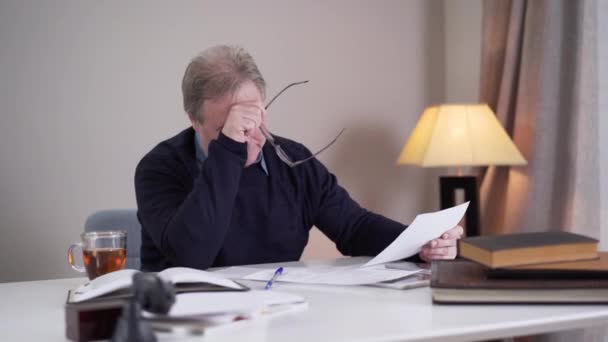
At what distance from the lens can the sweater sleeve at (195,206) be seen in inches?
57.2

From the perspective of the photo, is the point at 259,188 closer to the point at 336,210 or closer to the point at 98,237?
the point at 336,210

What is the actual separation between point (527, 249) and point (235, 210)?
835mm

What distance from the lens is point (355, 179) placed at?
3.06 m

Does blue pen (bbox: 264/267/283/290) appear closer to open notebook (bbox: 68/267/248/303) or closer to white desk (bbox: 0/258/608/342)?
white desk (bbox: 0/258/608/342)

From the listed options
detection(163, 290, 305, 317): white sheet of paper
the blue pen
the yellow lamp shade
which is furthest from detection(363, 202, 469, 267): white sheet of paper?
the yellow lamp shade

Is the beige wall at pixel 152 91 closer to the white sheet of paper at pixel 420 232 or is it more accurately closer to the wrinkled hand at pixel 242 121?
the wrinkled hand at pixel 242 121

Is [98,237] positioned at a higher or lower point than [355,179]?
higher

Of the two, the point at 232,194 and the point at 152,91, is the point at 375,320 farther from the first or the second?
the point at 152,91

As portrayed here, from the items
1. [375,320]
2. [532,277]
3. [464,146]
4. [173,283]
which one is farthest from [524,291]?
[464,146]

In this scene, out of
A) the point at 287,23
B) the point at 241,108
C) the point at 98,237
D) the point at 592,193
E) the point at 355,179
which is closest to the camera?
the point at 98,237

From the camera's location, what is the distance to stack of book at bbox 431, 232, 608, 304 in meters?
0.97

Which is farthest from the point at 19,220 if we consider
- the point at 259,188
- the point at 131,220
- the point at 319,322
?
the point at 319,322

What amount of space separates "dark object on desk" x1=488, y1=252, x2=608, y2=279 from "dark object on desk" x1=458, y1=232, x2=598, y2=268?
0.01 metres

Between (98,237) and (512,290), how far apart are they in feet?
2.42
